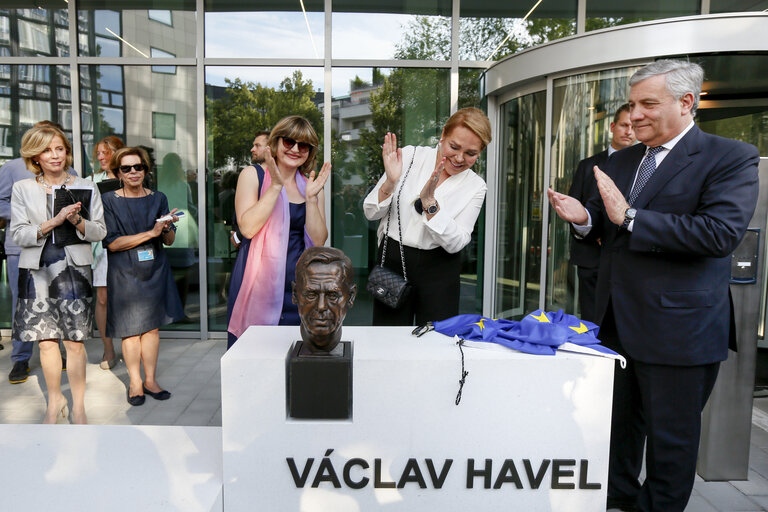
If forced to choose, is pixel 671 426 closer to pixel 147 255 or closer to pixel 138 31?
pixel 147 255

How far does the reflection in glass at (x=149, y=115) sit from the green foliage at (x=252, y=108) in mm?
287

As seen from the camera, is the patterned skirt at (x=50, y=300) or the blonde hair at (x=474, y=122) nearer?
the blonde hair at (x=474, y=122)

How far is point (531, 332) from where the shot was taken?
218 cm

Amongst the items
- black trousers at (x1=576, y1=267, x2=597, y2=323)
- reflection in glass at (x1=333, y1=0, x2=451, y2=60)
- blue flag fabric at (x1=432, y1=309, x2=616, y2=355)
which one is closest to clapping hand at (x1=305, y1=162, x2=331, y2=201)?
blue flag fabric at (x1=432, y1=309, x2=616, y2=355)

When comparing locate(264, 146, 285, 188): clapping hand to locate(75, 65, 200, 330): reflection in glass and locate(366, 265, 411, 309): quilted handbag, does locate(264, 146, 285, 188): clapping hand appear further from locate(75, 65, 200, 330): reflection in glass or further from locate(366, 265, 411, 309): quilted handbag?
locate(75, 65, 200, 330): reflection in glass

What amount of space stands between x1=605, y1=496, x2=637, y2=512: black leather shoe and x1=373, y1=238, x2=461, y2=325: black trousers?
1.21 metres

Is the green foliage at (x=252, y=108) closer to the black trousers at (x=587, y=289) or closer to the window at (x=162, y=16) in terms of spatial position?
the window at (x=162, y=16)

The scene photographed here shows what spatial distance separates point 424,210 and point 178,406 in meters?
2.64

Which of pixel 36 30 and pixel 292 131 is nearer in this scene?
pixel 292 131

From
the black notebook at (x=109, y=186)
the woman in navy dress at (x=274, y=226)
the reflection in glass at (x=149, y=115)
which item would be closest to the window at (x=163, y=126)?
the reflection in glass at (x=149, y=115)

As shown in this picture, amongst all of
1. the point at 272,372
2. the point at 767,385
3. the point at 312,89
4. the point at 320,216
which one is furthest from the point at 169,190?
the point at 767,385

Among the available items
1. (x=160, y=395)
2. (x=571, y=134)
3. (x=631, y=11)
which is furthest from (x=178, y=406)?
(x=631, y=11)

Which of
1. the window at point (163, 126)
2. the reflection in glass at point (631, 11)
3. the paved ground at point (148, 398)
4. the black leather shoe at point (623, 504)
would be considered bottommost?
the paved ground at point (148, 398)

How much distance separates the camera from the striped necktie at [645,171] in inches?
96.7
